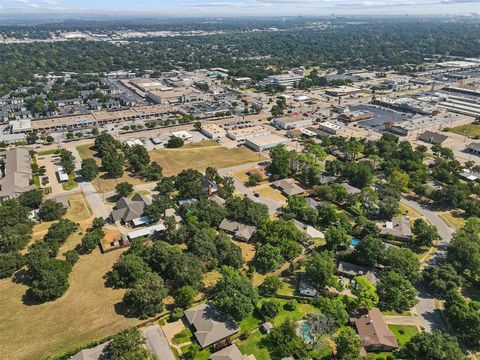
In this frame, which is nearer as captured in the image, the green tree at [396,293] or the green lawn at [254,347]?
the green lawn at [254,347]

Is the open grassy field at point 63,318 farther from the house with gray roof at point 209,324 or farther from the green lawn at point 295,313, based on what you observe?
the green lawn at point 295,313

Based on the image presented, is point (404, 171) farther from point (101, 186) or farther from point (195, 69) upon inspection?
point (195, 69)

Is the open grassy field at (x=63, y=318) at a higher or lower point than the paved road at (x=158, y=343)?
higher

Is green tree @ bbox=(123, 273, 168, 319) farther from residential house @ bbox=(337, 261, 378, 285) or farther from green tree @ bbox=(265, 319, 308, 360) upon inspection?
residential house @ bbox=(337, 261, 378, 285)

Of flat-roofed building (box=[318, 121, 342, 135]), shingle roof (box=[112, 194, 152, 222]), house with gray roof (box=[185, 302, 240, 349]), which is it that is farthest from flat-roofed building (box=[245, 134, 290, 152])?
house with gray roof (box=[185, 302, 240, 349])

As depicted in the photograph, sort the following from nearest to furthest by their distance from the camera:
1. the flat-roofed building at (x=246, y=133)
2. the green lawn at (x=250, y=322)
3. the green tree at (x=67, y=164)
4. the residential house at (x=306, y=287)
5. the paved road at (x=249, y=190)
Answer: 1. the green lawn at (x=250, y=322)
2. the residential house at (x=306, y=287)
3. the paved road at (x=249, y=190)
4. the green tree at (x=67, y=164)
5. the flat-roofed building at (x=246, y=133)

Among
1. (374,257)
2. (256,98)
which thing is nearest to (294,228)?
(374,257)

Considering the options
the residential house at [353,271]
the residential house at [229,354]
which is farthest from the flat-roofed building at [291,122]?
the residential house at [229,354]

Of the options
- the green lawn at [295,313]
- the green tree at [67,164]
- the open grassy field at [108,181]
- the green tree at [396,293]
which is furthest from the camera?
the green tree at [67,164]
